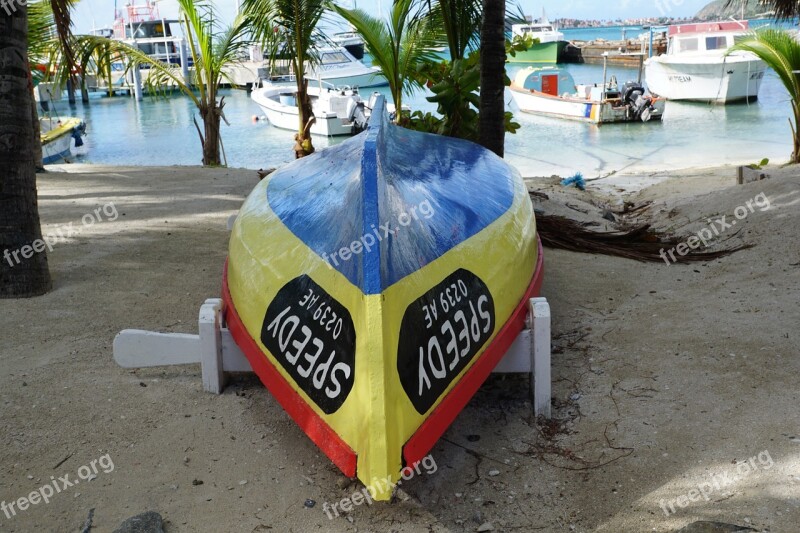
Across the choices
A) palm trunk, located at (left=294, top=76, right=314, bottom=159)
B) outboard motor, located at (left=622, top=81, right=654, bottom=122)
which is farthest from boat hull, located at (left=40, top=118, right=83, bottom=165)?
outboard motor, located at (left=622, top=81, right=654, bottom=122)

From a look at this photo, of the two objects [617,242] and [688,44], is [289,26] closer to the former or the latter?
[617,242]

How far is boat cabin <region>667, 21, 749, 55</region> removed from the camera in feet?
97.3

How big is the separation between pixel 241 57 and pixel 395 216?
10355 mm

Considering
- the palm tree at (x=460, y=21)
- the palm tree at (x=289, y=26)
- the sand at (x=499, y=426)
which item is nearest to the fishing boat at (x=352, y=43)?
the palm tree at (x=289, y=26)

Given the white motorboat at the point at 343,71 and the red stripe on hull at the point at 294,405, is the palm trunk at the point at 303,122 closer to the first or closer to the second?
the red stripe on hull at the point at 294,405

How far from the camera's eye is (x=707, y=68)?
97.7 feet

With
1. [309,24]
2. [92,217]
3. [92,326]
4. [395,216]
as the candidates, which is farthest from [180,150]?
[395,216]

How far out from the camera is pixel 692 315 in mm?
4941

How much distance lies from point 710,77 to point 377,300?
30.4m

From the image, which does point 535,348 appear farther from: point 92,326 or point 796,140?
point 796,140

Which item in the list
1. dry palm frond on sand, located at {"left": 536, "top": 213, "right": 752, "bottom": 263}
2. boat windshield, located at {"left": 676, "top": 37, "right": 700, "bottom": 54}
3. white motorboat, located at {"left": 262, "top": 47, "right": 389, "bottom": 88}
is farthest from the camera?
white motorboat, located at {"left": 262, "top": 47, "right": 389, "bottom": 88}

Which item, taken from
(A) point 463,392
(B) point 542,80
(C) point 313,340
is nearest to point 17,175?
(C) point 313,340

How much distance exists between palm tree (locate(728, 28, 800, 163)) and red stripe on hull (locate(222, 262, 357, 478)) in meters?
10.0

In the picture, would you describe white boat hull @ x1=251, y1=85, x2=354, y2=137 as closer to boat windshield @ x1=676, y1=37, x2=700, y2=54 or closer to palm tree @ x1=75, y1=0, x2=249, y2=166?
palm tree @ x1=75, y1=0, x2=249, y2=166
